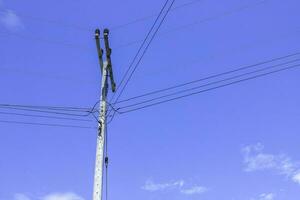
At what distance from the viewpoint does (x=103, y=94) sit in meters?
18.1

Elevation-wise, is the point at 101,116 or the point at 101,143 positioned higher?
the point at 101,116

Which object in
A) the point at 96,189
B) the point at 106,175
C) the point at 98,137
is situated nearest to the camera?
the point at 96,189

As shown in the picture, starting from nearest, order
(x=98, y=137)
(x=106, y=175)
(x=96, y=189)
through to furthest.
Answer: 1. (x=96, y=189)
2. (x=98, y=137)
3. (x=106, y=175)

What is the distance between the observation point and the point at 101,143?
661 inches

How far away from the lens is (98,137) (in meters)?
17.0

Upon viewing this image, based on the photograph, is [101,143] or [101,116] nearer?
[101,143]

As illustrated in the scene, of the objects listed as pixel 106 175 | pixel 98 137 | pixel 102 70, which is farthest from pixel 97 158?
pixel 102 70

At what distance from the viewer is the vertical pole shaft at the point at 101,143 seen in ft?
51.4

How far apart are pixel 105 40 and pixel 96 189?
17.2ft

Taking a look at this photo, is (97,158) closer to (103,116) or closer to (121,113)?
(103,116)

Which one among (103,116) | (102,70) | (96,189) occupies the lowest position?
(96,189)

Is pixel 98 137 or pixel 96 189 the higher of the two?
pixel 98 137

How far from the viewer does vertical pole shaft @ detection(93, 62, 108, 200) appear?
15.7 m

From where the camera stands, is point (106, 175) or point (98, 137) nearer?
point (98, 137)
